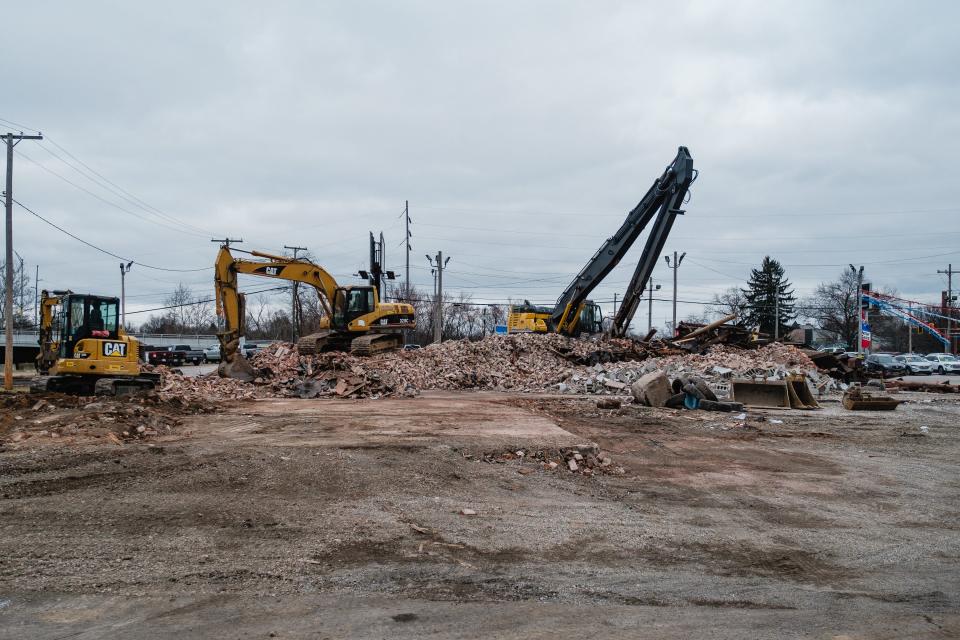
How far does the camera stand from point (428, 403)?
59.7 feet

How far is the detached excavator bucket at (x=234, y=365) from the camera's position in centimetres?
2170

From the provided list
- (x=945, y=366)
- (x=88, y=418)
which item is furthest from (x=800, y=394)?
(x=945, y=366)

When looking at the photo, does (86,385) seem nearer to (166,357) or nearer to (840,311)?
(166,357)

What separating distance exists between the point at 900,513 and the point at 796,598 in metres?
3.36

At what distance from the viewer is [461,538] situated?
5992 mm

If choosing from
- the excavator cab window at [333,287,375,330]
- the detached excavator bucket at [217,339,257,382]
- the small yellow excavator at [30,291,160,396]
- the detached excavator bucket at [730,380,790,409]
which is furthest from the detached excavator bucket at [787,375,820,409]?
the small yellow excavator at [30,291,160,396]

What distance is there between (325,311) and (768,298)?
60.2m

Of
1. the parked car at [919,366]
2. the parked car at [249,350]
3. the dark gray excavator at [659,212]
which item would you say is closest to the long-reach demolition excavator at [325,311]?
the parked car at [249,350]

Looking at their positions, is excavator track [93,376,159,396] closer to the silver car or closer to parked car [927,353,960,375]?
the silver car

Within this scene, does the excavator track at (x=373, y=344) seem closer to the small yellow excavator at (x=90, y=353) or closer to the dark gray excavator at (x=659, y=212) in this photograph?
the small yellow excavator at (x=90, y=353)

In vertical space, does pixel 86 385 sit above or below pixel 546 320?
below

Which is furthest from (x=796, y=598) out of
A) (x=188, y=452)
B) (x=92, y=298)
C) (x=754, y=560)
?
(x=92, y=298)

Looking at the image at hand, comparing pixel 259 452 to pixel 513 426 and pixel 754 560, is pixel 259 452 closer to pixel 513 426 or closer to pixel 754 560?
pixel 513 426

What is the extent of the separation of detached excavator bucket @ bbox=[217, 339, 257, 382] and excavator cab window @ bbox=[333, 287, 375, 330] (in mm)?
3982
